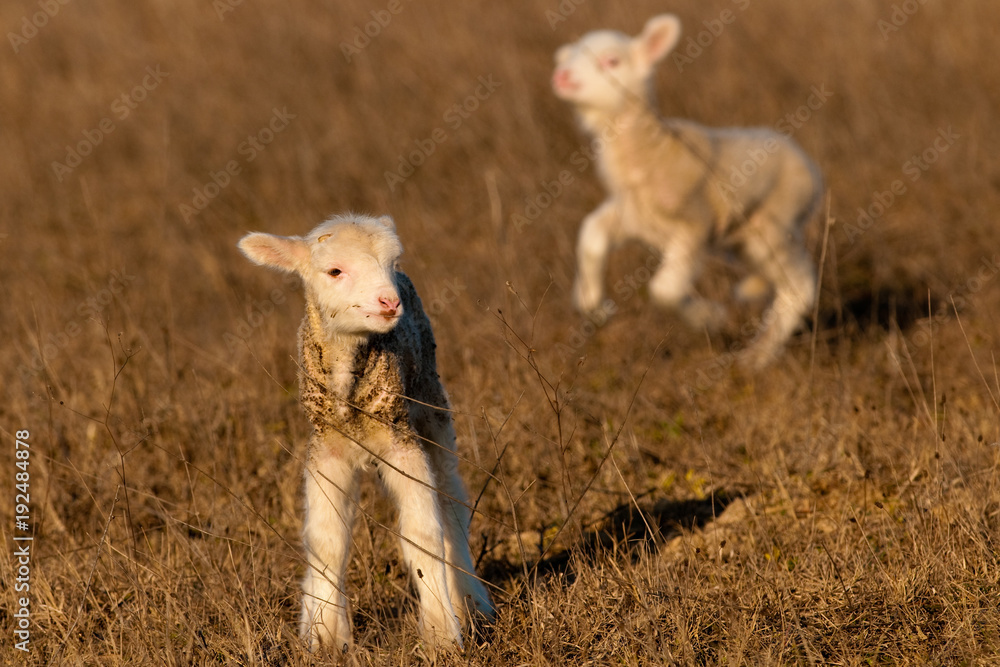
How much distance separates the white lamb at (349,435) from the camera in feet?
11.0

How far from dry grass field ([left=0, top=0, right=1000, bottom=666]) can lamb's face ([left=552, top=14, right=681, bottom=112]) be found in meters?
1.34

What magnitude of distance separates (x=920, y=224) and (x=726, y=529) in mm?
5249

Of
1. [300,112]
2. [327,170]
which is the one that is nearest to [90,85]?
[300,112]

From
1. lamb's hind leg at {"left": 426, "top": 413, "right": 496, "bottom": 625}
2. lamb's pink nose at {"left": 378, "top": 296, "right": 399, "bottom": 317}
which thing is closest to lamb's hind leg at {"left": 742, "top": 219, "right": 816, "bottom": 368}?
lamb's hind leg at {"left": 426, "top": 413, "right": 496, "bottom": 625}

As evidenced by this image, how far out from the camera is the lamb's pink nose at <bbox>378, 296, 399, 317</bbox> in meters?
3.10

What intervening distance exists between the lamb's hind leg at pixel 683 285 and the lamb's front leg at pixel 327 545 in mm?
3650

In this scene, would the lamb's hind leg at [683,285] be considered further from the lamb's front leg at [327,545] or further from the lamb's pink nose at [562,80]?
the lamb's front leg at [327,545]

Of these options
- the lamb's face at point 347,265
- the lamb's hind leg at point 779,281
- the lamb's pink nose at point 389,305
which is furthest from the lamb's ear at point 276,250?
the lamb's hind leg at point 779,281

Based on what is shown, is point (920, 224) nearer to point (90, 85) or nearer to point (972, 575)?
point (972, 575)

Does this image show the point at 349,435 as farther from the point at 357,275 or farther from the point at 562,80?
the point at 562,80

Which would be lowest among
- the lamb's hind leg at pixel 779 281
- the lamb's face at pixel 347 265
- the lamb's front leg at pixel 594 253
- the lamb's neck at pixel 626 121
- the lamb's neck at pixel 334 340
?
the lamb's hind leg at pixel 779 281

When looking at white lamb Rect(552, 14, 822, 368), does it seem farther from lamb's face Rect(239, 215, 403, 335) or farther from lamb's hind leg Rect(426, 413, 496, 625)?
lamb's face Rect(239, 215, 403, 335)

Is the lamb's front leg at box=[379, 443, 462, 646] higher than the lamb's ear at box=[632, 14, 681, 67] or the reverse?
the reverse

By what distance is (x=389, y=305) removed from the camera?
3105mm
